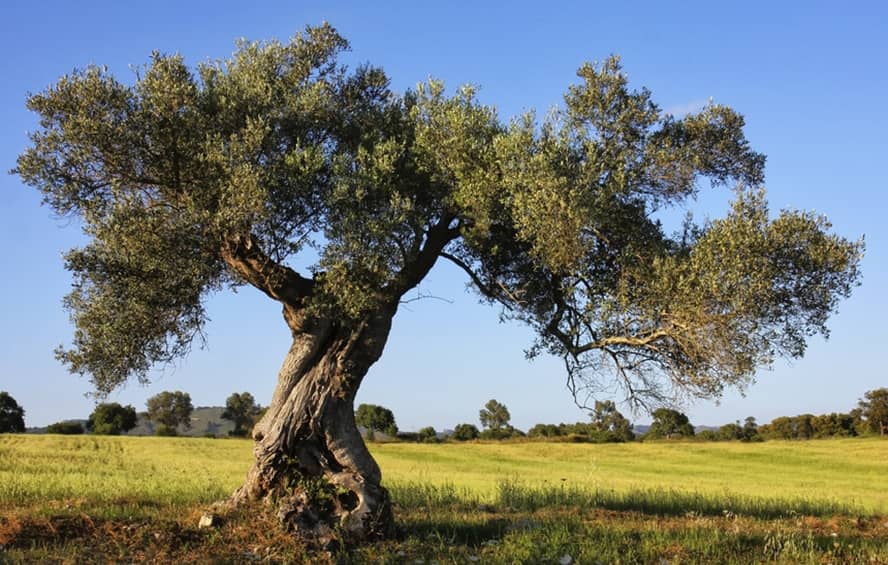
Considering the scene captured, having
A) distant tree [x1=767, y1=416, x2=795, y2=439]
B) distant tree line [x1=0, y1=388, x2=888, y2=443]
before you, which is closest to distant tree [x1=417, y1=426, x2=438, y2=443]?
distant tree line [x1=0, y1=388, x2=888, y2=443]

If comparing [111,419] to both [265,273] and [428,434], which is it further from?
[265,273]

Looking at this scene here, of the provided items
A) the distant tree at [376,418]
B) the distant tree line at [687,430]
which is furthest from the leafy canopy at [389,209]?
the distant tree at [376,418]

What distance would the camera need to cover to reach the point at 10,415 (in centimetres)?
9456

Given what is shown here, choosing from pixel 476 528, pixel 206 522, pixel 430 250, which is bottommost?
pixel 476 528

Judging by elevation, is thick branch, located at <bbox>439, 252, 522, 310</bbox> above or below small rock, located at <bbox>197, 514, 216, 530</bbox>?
above

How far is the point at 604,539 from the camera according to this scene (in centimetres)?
1415

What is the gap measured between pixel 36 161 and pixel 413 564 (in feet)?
37.6

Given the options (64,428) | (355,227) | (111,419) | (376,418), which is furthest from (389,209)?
(111,419)

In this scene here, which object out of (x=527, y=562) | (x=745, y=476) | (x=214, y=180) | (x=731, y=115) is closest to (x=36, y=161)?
(x=214, y=180)

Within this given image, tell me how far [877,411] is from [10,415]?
106764mm

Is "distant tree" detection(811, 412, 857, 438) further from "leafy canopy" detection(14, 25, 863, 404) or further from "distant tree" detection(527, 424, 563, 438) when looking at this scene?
"leafy canopy" detection(14, 25, 863, 404)

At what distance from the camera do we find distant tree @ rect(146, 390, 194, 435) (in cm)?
12644

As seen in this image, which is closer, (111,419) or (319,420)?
(319,420)

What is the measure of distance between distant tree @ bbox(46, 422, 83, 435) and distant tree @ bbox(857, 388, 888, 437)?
95.1 m
